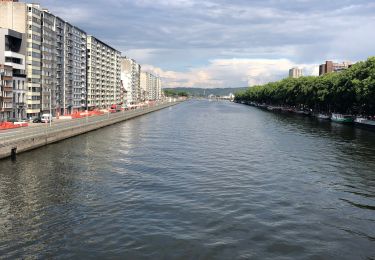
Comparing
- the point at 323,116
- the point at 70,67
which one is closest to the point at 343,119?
the point at 323,116

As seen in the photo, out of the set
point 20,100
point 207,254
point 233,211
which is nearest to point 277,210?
point 233,211

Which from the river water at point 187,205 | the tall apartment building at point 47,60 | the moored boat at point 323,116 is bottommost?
the river water at point 187,205

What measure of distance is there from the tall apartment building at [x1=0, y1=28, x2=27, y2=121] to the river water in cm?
4021

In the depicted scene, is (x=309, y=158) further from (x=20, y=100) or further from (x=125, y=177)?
(x=20, y=100)

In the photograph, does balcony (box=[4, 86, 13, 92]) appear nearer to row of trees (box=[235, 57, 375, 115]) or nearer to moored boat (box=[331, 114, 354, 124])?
row of trees (box=[235, 57, 375, 115])

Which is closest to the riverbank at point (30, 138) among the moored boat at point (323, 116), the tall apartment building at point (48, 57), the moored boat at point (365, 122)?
the tall apartment building at point (48, 57)

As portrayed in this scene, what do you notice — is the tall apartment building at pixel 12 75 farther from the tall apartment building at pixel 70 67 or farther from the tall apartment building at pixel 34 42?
the tall apartment building at pixel 70 67

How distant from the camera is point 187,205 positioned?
1366 inches

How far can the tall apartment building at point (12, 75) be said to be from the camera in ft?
318

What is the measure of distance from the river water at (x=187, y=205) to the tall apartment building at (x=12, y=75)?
4021cm

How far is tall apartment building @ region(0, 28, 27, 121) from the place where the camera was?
9688cm

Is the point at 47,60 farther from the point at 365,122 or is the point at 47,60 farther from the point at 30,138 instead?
the point at 365,122

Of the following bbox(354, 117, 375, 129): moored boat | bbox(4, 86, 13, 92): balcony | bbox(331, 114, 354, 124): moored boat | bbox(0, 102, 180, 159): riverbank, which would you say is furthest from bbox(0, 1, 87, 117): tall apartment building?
bbox(331, 114, 354, 124): moored boat

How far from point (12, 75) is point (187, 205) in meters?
82.9
